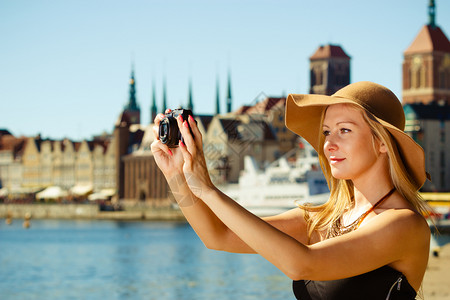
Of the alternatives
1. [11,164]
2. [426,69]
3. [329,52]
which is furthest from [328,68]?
[11,164]

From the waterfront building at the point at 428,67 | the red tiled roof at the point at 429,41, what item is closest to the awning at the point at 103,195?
the waterfront building at the point at 428,67

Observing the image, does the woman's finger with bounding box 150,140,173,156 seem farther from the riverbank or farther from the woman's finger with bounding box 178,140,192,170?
the riverbank

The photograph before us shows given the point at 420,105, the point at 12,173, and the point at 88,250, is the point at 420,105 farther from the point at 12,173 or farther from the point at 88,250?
the point at 12,173

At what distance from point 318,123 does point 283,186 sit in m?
50.9

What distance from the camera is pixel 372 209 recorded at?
183 centimetres

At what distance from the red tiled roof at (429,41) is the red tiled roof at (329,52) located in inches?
328

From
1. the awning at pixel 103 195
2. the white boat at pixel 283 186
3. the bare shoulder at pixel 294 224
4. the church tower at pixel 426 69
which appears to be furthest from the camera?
the church tower at pixel 426 69

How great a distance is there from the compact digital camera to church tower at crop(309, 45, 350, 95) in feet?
282

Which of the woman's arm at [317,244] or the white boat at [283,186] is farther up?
the woman's arm at [317,244]

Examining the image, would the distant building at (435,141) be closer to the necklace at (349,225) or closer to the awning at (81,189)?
the awning at (81,189)

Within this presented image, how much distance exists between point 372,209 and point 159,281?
2500 cm

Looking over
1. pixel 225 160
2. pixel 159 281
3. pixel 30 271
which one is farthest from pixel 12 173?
pixel 225 160

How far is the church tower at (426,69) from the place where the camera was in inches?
3282

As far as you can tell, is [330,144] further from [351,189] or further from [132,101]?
[132,101]
